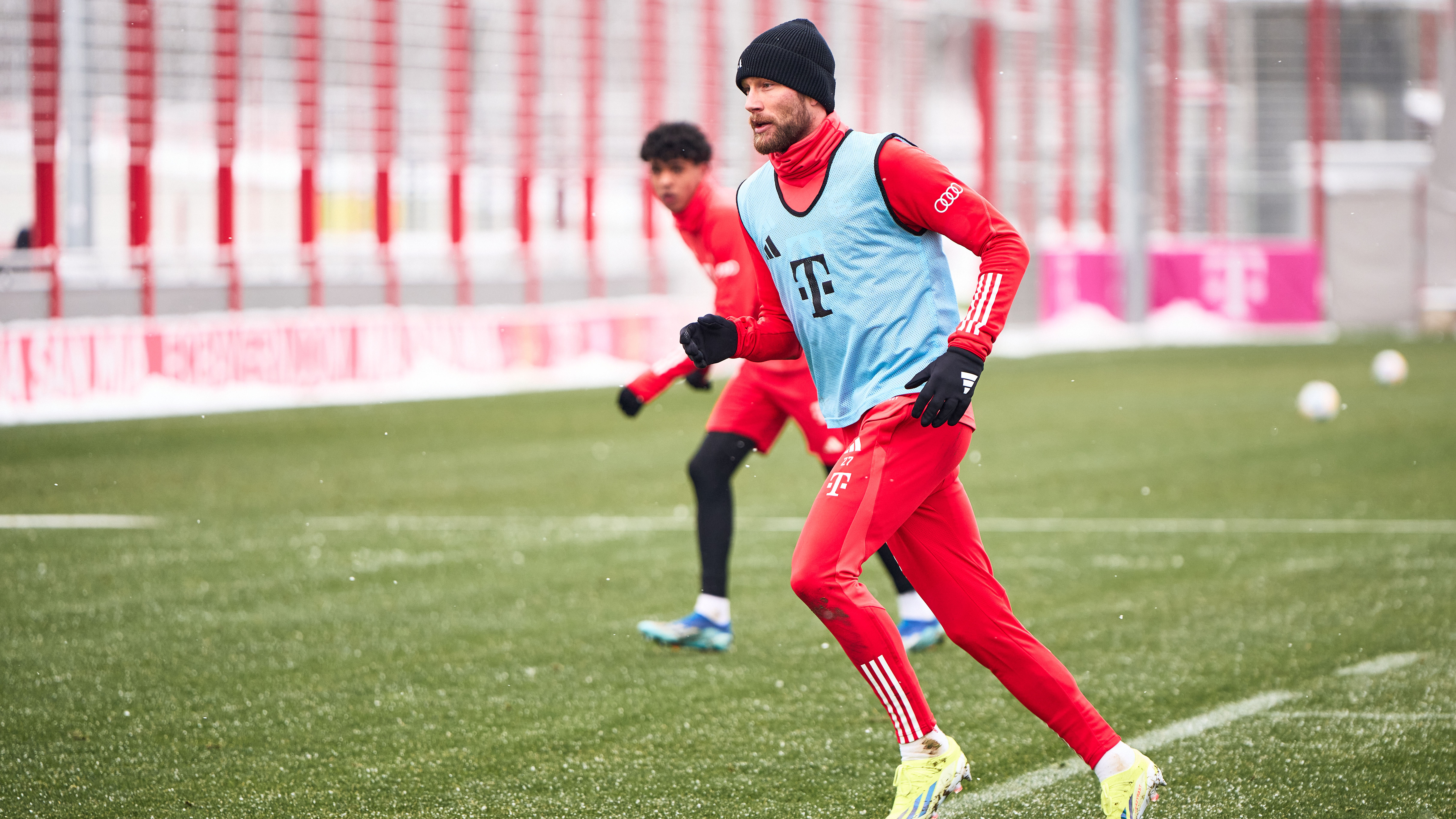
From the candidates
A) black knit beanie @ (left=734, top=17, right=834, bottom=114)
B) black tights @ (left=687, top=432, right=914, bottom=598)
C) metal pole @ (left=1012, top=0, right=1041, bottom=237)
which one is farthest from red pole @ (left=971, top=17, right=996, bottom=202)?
black knit beanie @ (left=734, top=17, right=834, bottom=114)

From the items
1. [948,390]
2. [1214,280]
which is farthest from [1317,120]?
[948,390]

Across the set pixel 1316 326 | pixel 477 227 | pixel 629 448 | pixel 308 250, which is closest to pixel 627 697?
pixel 629 448

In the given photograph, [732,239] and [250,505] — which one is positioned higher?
[732,239]

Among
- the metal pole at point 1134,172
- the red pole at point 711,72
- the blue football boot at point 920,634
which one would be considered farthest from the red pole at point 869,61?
the blue football boot at point 920,634

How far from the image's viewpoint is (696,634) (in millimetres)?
6234

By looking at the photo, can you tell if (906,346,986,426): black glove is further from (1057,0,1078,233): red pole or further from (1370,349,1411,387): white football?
(1057,0,1078,233): red pole

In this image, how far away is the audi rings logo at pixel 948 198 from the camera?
3.75 meters

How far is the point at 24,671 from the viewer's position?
5855mm

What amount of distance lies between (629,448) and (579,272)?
14.5 meters

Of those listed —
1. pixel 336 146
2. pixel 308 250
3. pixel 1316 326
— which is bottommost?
pixel 1316 326

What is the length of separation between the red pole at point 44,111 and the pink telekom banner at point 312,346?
1.67m

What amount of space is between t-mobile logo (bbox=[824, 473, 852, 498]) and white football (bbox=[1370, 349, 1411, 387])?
52.3 feet

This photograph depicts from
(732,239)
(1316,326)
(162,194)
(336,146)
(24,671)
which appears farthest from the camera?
(1316,326)

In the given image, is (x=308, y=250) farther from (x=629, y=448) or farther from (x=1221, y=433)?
(x=1221, y=433)
